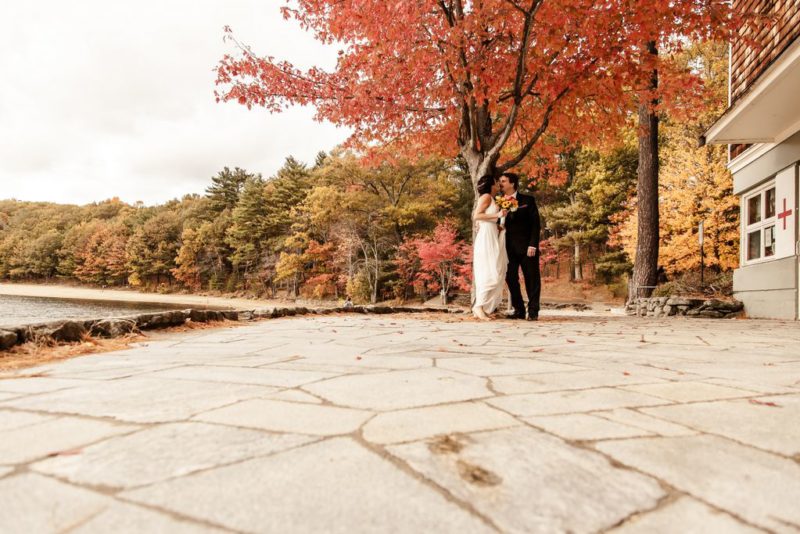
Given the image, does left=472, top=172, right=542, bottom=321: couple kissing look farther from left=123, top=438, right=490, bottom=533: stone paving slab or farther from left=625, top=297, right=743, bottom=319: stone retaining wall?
left=123, top=438, right=490, bottom=533: stone paving slab

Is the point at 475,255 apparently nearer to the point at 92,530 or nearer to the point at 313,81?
the point at 313,81

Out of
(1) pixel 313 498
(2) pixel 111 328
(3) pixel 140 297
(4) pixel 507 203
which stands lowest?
(3) pixel 140 297

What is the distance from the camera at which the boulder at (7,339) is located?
294cm

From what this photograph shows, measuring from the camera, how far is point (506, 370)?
2.11 metres

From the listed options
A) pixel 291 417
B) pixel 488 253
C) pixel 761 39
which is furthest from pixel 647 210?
pixel 291 417

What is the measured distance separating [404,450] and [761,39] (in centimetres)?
986

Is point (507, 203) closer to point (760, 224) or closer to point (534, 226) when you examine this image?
point (534, 226)

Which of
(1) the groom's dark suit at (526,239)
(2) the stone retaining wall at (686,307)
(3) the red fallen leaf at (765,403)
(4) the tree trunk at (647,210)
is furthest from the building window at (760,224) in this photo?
(3) the red fallen leaf at (765,403)

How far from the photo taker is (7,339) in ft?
9.76

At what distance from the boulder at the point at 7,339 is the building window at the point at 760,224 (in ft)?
34.6

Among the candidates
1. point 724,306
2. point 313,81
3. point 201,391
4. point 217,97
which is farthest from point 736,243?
point 201,391

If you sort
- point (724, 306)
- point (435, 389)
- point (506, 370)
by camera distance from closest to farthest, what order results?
point (435, 389) < point (506, 370) < point (724, 306)

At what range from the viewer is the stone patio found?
0.75 m

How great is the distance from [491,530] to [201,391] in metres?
1.34
